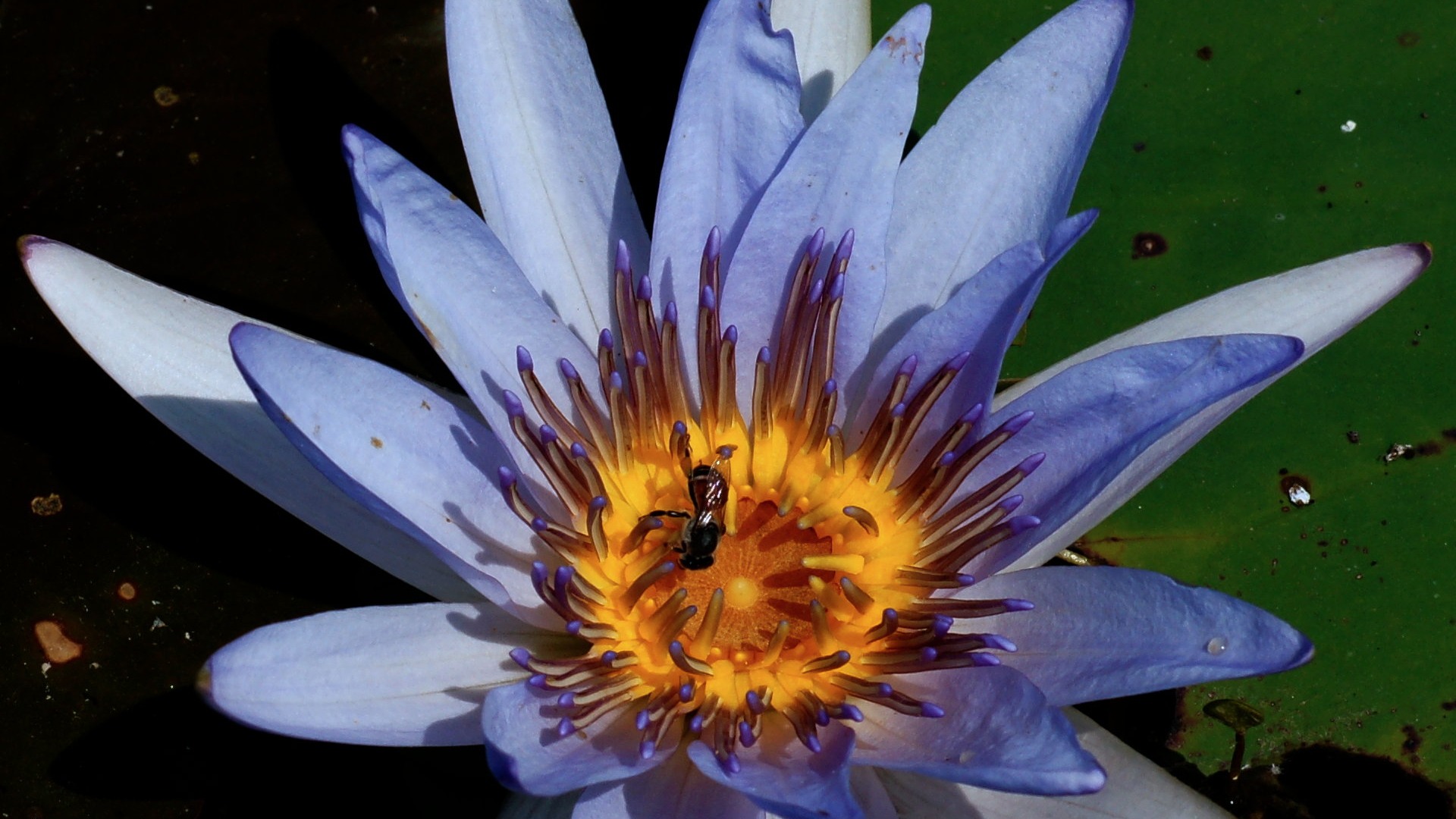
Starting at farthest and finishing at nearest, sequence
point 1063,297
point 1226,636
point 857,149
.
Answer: point 1063,297 < point 857,149 < point 1226,636

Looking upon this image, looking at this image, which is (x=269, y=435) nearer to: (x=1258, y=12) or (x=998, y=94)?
(x=998, y=94)

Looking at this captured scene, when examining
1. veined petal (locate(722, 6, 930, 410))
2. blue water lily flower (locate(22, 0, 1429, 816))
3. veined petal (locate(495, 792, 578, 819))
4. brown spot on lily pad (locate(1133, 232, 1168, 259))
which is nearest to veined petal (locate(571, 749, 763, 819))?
blue water lily flower (locate(22, 0, 1429, 816))

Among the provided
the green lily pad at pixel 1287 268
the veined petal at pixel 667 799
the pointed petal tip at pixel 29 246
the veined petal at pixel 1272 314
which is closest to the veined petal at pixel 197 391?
the pointed petal tip at pixel 29 246

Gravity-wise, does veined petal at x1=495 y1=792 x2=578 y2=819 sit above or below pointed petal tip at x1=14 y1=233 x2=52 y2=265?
below

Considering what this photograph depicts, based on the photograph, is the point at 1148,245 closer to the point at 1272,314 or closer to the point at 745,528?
the point at 1272,314

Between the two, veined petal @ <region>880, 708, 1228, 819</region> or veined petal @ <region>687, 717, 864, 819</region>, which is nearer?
Result: veined petal @ <region>687, 717, 864, 819</region>

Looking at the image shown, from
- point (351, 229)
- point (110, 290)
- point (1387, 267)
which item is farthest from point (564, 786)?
point (1387, 267)

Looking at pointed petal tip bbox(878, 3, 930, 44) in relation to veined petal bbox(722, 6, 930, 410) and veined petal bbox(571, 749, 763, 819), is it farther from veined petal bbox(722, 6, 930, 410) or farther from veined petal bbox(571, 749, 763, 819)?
veined petal bbox(571, 749, 763, 819)

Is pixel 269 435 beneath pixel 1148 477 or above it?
beneath
